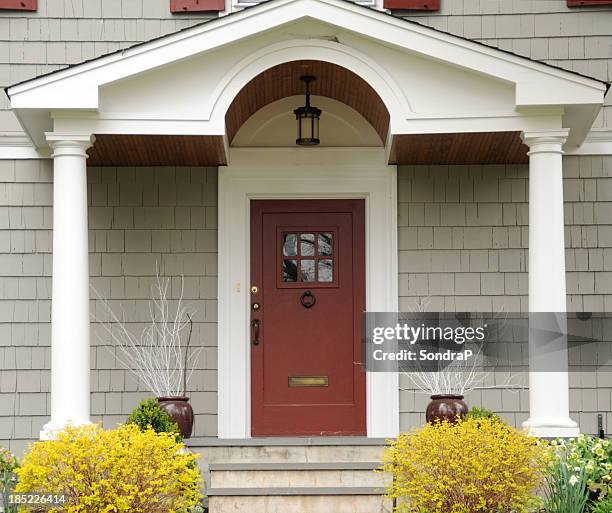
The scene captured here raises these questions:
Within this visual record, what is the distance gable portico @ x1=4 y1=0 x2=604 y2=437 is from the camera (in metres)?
7.60

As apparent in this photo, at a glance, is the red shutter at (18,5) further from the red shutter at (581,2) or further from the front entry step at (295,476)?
the red shutter at (581,2)

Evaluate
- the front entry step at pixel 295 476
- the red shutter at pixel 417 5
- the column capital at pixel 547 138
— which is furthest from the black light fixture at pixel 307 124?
the front entry step at pixel 295 476

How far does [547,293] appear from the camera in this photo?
7.66 m

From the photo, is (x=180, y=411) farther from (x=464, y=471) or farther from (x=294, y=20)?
(x=294, y=20)

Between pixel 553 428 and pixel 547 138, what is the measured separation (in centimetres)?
202

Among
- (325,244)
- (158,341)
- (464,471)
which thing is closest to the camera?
(464,471)

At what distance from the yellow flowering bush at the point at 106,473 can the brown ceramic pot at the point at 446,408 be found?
221cm

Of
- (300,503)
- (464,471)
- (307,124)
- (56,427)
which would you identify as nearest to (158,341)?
(56,427)

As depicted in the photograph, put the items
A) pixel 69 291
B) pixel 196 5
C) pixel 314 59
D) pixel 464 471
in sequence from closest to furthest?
pixel 464 471, pixel 69 291, pixel 314 59, pixel 196 5

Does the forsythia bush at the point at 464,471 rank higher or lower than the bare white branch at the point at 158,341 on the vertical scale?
lower

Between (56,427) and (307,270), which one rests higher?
(307,270)

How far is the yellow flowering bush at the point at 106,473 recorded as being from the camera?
6.43 metres

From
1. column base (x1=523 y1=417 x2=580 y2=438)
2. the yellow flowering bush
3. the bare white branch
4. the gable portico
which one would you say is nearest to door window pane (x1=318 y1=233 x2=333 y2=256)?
the bare white branch

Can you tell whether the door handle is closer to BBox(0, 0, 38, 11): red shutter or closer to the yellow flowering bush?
the yellow flowering bush
